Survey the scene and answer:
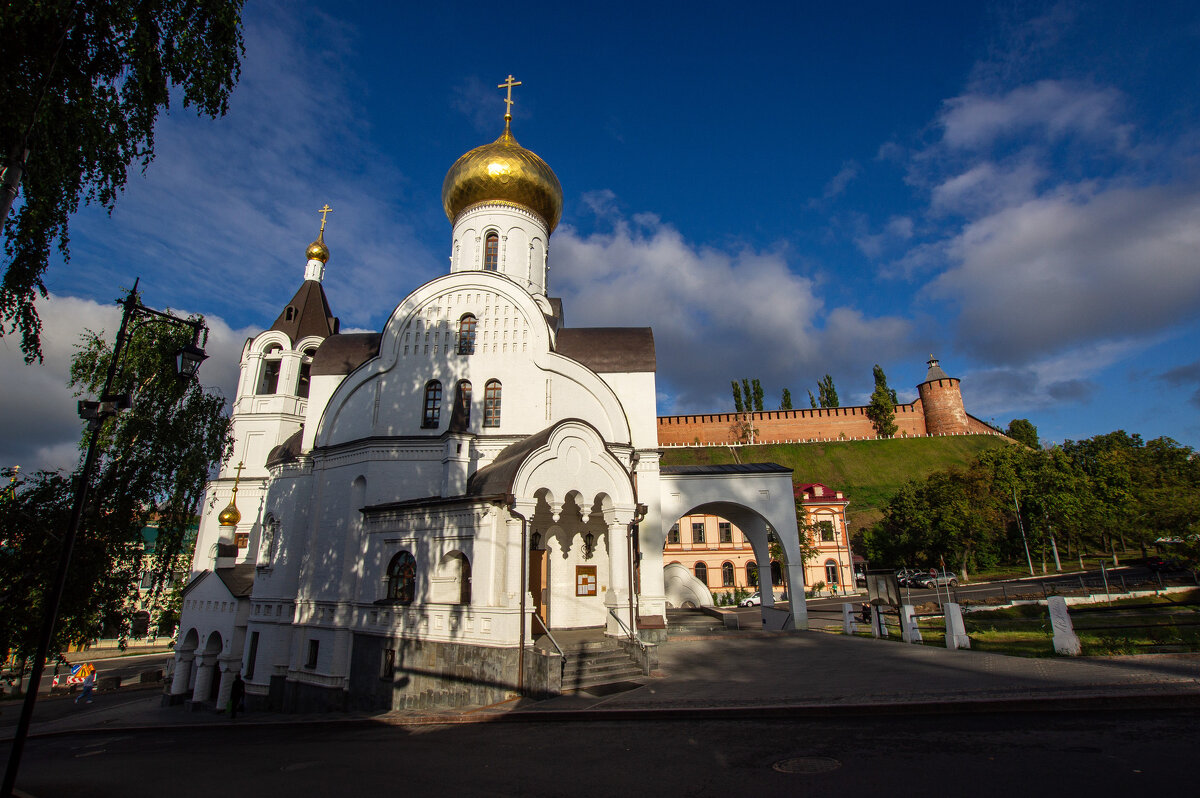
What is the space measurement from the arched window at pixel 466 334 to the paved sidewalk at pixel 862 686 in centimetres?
935

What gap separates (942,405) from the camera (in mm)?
81500

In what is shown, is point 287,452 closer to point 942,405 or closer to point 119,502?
point 119,502

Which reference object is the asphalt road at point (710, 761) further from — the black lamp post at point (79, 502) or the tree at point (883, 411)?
the tree at point (883, 411)

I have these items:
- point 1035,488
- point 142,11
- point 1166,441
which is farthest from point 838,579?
point 142,11

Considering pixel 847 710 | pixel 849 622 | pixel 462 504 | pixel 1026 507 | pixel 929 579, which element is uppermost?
pixel 1026 507

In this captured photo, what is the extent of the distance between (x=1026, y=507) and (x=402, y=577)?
145 feet

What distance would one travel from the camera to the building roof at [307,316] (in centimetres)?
2462

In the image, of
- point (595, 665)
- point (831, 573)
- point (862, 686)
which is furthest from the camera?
point (831, 573)

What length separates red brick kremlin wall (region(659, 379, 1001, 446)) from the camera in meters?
80.1

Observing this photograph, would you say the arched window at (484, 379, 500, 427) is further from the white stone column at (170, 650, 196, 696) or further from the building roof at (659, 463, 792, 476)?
the white stone column at (170, 650, 196, 696)

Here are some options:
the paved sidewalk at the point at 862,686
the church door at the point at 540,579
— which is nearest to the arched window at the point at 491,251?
the church door at the point at 540,579

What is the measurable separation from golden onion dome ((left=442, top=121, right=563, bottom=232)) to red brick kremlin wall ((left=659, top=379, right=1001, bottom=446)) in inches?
2362

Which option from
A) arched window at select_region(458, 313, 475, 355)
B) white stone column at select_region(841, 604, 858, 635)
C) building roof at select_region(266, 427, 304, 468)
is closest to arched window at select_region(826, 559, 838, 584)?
white stone column at select_region(841, 604, 858, 635)

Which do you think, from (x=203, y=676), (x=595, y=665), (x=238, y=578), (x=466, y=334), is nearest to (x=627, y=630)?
(x=595, y=665)
